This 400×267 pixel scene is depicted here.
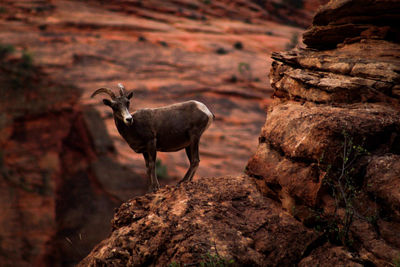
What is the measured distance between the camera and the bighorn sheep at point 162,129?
7043mm

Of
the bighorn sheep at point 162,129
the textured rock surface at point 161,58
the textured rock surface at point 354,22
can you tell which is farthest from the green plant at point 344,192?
the textured rock surface at point 161,58

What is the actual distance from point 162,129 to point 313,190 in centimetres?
304

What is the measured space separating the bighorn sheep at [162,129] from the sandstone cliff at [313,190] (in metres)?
0.98

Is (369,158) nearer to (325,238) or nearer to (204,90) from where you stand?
(325,238)

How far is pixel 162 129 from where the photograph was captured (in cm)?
720

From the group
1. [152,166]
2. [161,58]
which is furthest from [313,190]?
[161,58]

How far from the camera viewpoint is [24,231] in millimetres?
16938

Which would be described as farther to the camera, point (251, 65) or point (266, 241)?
point (251, 65)

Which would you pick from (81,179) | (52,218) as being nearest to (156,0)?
(81,179)

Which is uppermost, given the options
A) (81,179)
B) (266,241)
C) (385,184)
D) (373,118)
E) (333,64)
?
(333,64)

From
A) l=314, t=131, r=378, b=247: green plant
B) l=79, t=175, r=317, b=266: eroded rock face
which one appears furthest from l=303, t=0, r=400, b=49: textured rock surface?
l=79, t=175, r=317, b=266: eroded rock face

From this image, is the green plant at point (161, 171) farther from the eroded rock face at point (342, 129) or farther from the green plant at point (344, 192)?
the green plant at point (344, 192)

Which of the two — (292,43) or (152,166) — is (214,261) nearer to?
(152,166)

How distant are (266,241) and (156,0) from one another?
28.4m
